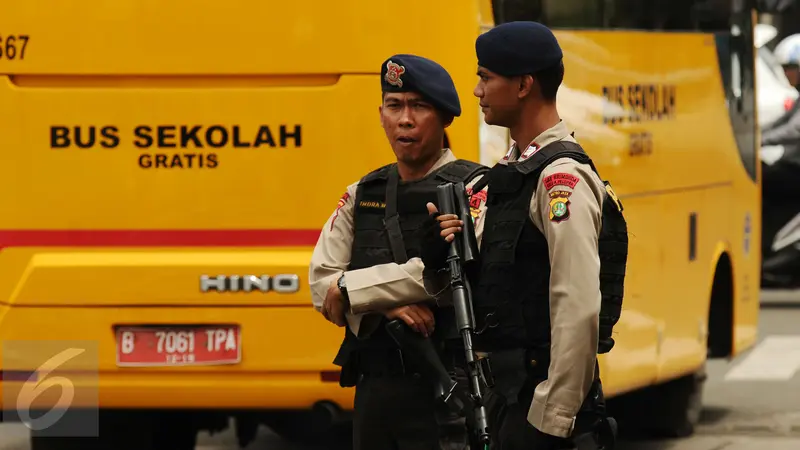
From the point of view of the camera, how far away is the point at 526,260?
4.80m

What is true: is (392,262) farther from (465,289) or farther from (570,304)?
(570,304)

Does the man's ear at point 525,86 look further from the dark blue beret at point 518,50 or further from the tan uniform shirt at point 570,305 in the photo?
the tan uniform shirt at point 570,305

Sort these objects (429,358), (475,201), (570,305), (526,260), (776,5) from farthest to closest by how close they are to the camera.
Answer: (776,5) < (429,358) < (475,201) < (526,260) < (570,305)

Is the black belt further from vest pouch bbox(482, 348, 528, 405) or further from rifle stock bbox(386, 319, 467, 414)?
vest pouch bbox(482, 348, 528, 405)

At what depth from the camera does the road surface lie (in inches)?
412

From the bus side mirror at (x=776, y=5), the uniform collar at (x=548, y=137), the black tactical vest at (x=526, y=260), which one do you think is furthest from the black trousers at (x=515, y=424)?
the bus side mirror at (x=776, y=5)

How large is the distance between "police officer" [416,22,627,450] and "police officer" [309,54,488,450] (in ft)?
3.39

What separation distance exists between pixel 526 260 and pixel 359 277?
128cm

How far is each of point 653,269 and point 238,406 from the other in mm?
2490

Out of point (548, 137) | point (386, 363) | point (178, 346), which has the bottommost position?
point (178, 346)

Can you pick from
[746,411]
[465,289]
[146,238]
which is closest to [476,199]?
[465,289]

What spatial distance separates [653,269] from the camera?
9.50 meters

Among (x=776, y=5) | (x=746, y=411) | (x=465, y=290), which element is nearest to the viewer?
(x=465, y=290)

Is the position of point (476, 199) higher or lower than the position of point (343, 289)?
higher
